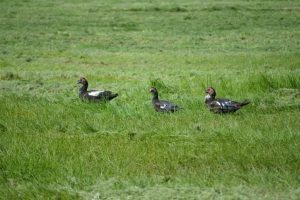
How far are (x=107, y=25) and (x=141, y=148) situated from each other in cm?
2454

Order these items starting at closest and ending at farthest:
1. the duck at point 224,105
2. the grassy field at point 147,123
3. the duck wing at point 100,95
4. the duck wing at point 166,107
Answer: the grassy field at point 147,123 < the duck at point 224,105 < the duck wing at point 166,107 < the duck wing at point 100,95

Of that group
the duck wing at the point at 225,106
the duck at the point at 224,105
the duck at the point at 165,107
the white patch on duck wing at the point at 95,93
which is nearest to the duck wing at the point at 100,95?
the white patch on duck wing at the point at 95,93

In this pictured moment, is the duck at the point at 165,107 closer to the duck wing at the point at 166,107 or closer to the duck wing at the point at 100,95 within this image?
the duck wing at the point at 166,107

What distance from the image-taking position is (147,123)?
954cm

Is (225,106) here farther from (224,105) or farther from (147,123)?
(147,123)

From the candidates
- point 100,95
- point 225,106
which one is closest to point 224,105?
point 225,106

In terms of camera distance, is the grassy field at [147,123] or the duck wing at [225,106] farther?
the duck wing at [225,106]

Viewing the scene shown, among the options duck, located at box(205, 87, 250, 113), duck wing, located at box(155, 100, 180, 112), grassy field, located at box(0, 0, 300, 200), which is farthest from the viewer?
duck wing, located at box(155, 100, 180, 112)

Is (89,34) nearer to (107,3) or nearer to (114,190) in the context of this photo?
(107,3)

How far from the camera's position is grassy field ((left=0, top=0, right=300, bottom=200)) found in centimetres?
641

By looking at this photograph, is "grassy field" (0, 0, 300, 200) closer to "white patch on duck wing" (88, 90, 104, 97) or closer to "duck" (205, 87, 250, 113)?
"duck" (205, 87, 250, 113)

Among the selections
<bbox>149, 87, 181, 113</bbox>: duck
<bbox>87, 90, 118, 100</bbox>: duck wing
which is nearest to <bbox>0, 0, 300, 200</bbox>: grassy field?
<bbox>149, 87, 181, 113</bbox>: duck

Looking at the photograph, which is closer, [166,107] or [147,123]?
[147,123]

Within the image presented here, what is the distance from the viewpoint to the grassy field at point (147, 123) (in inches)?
252
